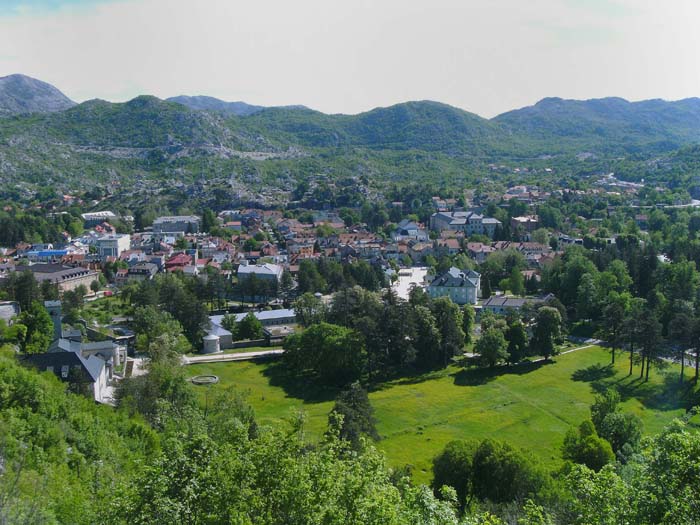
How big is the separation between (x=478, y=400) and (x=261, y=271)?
3205cm

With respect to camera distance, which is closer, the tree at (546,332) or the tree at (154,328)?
the tree at (154,328)

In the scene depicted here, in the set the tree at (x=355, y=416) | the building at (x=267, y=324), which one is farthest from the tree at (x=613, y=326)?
the building at (x=267, y=324)

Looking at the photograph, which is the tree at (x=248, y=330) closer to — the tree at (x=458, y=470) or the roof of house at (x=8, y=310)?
the roof of house at (x=8, y=310)

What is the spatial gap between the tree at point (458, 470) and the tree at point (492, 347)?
54.8ft

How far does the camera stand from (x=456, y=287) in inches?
2188

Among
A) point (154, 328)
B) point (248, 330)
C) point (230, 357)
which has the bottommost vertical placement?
point (230, 357)

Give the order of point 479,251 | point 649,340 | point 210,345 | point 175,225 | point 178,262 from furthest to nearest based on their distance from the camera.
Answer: point 175,225, point 479,251, point 178,262, point 210,345, point 649,340

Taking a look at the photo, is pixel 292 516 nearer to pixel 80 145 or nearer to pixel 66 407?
pixel 66 407

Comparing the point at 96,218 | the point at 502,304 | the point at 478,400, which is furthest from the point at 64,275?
the point at 96,218

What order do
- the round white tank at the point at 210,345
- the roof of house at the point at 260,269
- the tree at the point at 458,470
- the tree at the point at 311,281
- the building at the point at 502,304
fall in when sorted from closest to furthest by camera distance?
the tree at the point at 458,470 → the round white tank at the point at 210,345 → the building at the point at 502,304 → the tree at the point at 311,281 → the roof of house at the point at 260,269

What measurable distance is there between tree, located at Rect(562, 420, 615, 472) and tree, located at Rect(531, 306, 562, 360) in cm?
1546

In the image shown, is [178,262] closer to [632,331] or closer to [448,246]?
[448,246]

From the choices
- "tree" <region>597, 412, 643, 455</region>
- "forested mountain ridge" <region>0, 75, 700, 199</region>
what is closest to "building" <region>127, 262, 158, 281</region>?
"tree" <region>597, 412, 643, 455</region>

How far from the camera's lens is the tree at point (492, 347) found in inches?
1517
